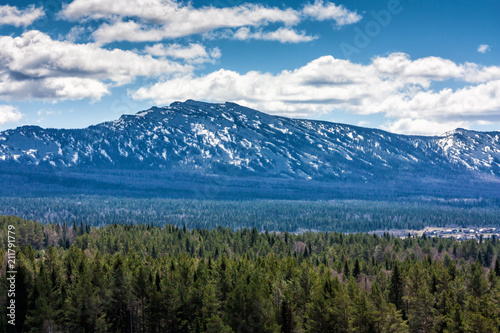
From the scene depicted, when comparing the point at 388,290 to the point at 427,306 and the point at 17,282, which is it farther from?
the point at 17,282

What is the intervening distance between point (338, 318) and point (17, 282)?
138 feet

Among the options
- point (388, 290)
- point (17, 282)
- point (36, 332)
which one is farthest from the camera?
point (388, 290)

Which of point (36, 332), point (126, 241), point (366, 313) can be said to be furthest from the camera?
point (126, 241)

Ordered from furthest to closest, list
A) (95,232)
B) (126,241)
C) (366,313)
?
(95,232)
(126,241)
(366,313)

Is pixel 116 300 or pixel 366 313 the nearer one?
pixel 366 313

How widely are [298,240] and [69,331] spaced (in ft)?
419

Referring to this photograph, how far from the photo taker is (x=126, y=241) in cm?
15250

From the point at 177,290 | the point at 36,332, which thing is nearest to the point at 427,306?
Answer: the point at 177,290

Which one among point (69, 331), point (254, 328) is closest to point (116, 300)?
point (69, 331)

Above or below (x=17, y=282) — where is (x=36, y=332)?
below

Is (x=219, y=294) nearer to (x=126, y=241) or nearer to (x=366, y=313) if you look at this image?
(x=366, y=313)

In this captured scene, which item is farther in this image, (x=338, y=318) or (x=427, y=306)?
(x=427, y=306)

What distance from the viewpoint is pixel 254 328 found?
63938 mm

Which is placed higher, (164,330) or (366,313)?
(366,313)
